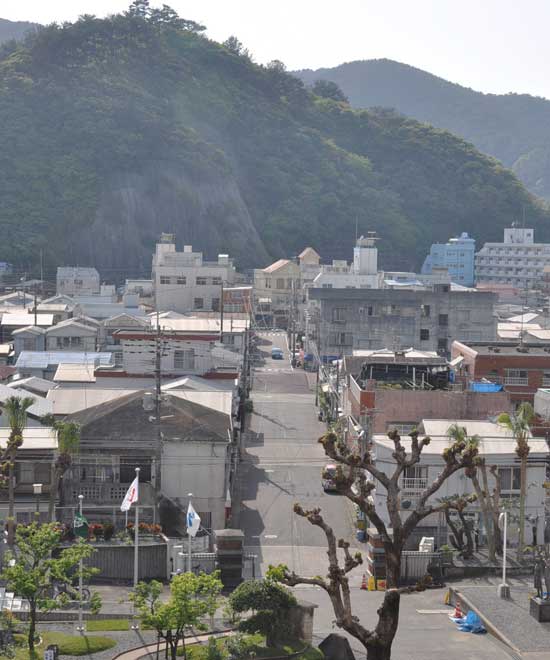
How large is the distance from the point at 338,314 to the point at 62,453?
107 ft

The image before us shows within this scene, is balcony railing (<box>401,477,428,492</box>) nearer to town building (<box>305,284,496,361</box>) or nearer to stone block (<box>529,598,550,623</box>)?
stone block (<box>529,598,550,623</box>)

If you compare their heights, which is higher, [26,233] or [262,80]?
[262,80]

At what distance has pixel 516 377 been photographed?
3972 centimetres

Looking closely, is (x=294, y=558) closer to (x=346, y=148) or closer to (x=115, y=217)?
(x=115, y=217)

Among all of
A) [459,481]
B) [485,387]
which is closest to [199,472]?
[459,481]

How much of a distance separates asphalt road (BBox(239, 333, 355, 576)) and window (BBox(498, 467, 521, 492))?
389cm

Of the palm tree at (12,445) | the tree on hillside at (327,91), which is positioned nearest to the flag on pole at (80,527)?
the palm tree at (12,445)

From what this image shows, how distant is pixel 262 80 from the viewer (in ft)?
529

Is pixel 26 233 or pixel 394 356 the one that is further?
pixel 26 233

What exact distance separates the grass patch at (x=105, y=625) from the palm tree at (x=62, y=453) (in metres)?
6.73

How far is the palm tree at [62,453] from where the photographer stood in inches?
1093

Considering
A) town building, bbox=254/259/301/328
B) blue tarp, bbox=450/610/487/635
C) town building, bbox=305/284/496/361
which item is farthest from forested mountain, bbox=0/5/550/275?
blue tarp, bbox=450/610/487/635

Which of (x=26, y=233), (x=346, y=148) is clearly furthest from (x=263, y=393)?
(x=346, y=148)

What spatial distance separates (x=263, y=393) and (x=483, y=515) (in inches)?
1067
